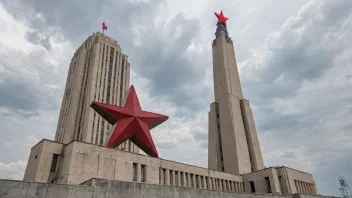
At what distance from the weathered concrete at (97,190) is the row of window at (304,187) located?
69.1 ft

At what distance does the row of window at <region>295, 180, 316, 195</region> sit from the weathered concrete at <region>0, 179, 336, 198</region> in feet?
69.1

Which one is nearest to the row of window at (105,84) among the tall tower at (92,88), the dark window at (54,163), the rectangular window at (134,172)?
the tall tower at (92,88)

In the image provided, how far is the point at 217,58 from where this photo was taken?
55969 mm

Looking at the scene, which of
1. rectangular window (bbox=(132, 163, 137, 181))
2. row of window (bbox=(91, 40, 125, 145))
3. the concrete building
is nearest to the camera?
the concrete building

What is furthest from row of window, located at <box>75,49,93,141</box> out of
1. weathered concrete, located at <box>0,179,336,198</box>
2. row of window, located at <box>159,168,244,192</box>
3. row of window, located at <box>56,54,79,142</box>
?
weathered concrete, located at <box>0,179,336,198</box>

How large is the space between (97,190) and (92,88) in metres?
45.4

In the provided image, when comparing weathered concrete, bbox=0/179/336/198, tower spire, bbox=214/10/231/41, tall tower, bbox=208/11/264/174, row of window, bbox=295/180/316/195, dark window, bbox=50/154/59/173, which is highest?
tower spire, bbox=214/10/231/41

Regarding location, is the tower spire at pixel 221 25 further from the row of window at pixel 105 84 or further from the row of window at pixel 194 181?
the row of window at pixel 194 181

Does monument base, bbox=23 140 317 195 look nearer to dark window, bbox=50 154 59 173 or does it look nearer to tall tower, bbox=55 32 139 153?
dark window, bbox=50 154 59 173

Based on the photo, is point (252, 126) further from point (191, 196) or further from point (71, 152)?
point (71, 152)

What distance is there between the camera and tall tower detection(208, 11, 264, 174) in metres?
43.6

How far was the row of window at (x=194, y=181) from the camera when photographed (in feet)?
92.2

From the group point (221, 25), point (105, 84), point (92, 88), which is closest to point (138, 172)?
point (92, 88)

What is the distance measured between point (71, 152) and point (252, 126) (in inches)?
1419
